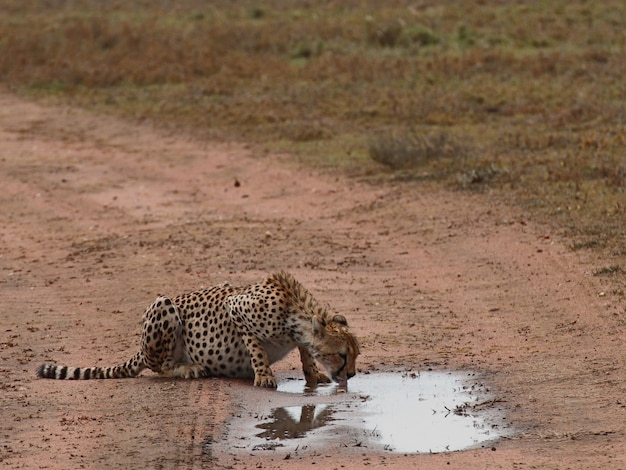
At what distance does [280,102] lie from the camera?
882 inches

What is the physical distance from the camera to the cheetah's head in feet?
27.1

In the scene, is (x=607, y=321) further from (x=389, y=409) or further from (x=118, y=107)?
(x=118, y=107)

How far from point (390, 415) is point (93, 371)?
2.10 m

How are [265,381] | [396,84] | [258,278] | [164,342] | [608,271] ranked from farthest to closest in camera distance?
[396,84] < [258,278] < [608,271] < [164,342] < [265,381]

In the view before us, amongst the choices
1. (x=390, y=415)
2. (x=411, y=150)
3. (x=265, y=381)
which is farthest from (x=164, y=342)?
(x=411, y=150)

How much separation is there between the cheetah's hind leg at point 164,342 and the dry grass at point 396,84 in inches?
170

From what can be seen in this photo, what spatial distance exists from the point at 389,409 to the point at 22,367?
2724 mm

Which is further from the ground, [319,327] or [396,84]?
[319,327]

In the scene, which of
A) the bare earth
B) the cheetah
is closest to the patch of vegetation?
the bare earth

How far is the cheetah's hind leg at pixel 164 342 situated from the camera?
8641 mm

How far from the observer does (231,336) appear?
8.70 meters

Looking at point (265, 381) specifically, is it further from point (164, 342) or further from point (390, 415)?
point (390, 415)

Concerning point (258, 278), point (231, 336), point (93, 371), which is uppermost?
point (231, 336)

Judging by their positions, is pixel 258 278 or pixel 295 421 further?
pixel 258 278
